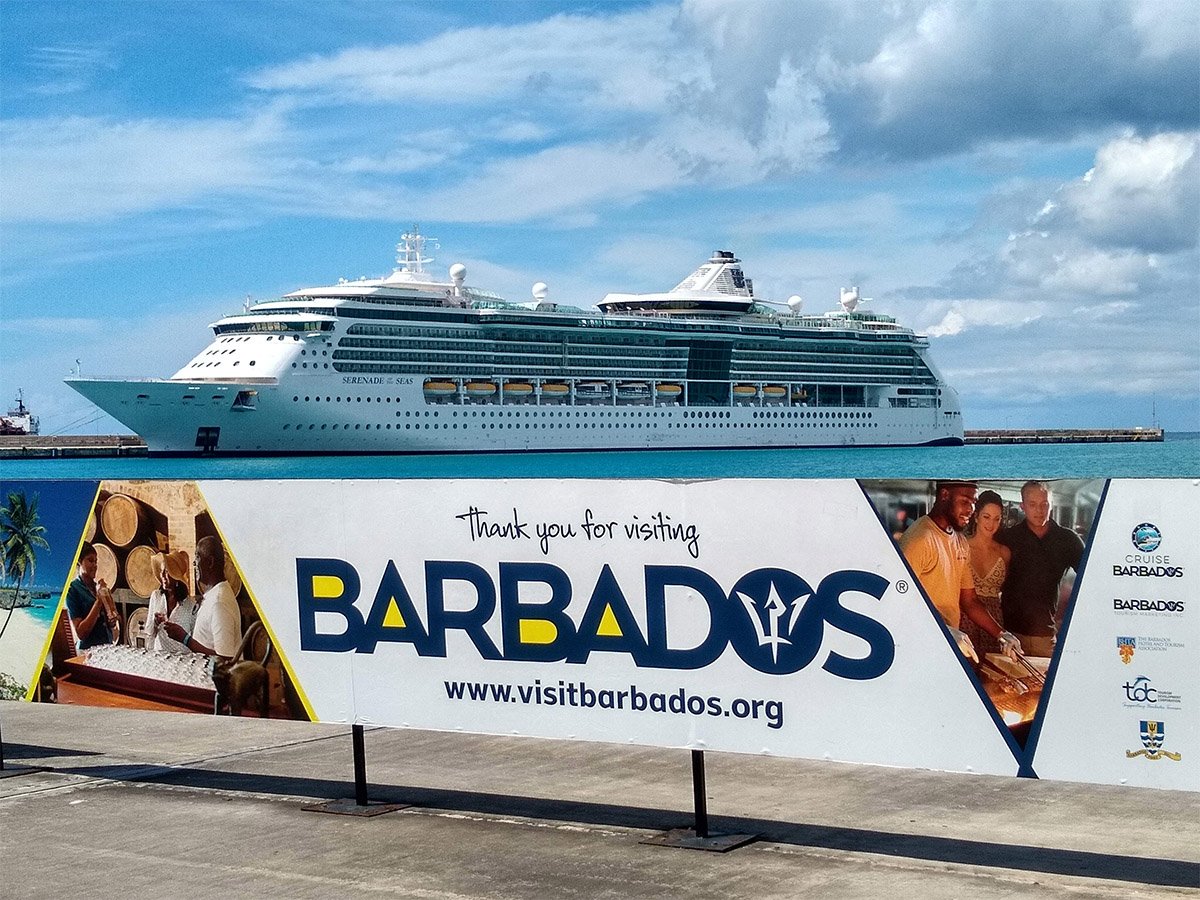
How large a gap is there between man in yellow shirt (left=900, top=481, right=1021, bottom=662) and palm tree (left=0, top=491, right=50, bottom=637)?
4231 millimetres

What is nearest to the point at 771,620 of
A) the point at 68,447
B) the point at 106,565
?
the point at 106,565

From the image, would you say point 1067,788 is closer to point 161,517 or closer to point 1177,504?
point 1177,504

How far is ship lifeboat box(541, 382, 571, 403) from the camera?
80688mm

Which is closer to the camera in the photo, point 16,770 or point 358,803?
point 358,803

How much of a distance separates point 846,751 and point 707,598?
737mm

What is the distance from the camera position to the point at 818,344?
92.4 metres

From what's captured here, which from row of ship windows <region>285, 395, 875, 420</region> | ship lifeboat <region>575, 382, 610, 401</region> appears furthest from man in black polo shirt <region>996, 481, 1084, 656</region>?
ship lifeboat <region>575, 382, 610, 401</region>

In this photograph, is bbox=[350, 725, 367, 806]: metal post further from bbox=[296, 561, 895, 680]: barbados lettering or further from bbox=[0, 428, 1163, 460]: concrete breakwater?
bbox=[0, 428, 1163, 460]: concrete breakwater

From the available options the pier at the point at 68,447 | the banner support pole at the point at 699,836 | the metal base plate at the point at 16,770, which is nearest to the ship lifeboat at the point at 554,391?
the pier at the point at 68,447

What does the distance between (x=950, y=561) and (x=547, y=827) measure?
195cm

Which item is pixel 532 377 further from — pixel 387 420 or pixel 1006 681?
pixel 1006 681

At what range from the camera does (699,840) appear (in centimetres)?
535

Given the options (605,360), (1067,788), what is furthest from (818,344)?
(1067,788)

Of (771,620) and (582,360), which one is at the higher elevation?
(582,360)
